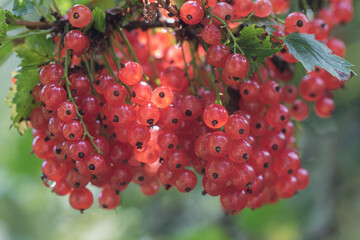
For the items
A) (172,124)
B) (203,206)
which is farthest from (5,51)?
(203,206)

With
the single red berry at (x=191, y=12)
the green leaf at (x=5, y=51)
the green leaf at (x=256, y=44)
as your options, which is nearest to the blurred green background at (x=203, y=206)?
the green leaf at (x=5, y=51)

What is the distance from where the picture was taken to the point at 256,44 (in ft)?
2.90

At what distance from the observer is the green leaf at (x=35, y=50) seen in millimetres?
995

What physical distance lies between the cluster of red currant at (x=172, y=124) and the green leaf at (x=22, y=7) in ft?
0.39

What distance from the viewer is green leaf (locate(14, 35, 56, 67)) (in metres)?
1.00

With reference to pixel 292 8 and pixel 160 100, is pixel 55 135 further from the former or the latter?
pixel 292 8

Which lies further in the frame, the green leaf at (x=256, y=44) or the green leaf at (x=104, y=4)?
the green leaf at (x=104, y=4)

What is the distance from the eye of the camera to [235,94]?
101 centimetres

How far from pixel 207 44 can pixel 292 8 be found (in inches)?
21.7

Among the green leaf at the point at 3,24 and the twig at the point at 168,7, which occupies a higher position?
the green leaf at the point at 3,24

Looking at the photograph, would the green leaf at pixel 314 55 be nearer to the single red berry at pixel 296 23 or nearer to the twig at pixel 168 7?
the single red berry at pixel 296 23

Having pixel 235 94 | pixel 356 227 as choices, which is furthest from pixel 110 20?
pixel 356 227

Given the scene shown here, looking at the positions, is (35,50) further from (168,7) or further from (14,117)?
(168,7)

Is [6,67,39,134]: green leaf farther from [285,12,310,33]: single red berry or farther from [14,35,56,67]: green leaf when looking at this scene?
[285,12,310,33]: single red berry
